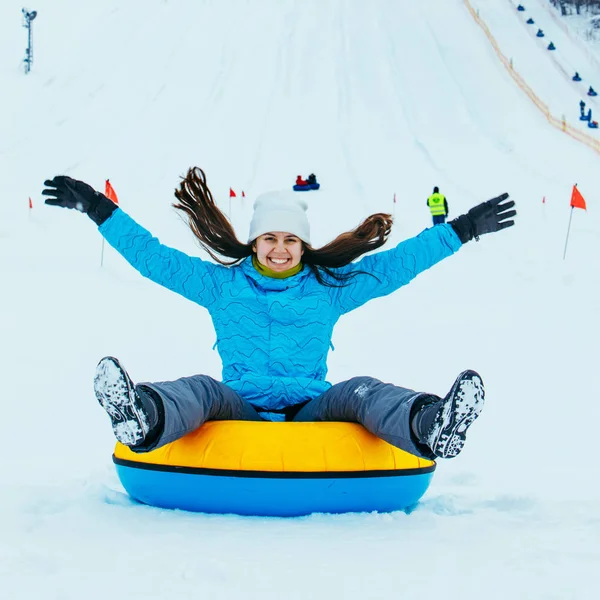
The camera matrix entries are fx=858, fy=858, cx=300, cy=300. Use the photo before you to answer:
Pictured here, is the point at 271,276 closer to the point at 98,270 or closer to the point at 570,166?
the point at 98,270

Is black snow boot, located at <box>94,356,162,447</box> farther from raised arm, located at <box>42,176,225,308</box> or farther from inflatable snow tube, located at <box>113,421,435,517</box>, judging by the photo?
raised arm, located at <box>42,176,225,308</box>

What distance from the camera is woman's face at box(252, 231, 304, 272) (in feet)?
9.91

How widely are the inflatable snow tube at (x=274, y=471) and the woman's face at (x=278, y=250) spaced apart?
0.62 metres

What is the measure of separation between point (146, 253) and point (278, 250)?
463 millimetres

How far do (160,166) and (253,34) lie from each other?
9938 millimetres

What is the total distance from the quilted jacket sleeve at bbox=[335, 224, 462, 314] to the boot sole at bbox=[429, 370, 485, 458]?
3.00ft

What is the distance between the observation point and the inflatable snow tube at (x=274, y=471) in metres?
2.58

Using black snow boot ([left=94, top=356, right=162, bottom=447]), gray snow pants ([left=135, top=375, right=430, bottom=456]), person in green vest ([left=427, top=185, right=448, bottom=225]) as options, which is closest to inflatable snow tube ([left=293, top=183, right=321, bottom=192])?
person in green vest ([left=427, top=185, right=448, bottom=225])

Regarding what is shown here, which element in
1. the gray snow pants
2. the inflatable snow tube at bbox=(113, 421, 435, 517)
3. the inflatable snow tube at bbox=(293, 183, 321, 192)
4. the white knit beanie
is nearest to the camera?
the gray snow pants

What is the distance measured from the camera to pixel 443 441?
2.26 meters

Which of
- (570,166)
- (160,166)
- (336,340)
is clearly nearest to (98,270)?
(336,340)

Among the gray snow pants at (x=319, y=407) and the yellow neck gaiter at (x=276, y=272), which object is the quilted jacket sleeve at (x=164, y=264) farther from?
the gray snow pants at (x=319, y=407)

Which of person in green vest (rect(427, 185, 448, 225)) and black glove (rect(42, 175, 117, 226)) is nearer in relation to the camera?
black glove (rect(42, 175, 117, 226))

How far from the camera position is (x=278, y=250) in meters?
3.02
